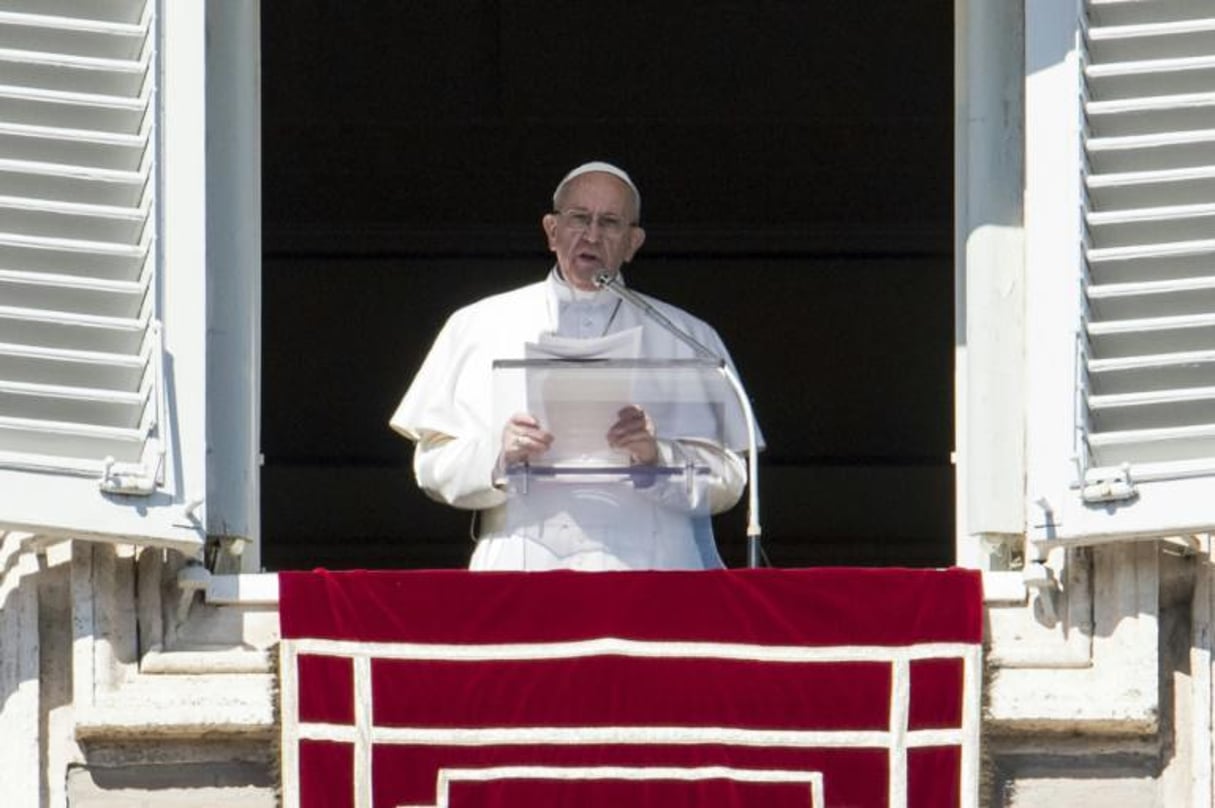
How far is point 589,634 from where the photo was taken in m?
7.48

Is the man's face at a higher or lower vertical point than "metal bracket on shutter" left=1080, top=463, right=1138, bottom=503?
higher

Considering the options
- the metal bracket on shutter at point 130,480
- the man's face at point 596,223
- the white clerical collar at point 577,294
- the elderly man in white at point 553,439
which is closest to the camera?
the metal bracket on shutter at point 130,480

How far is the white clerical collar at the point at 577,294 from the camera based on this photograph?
8523 mm

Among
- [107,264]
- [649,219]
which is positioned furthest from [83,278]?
[649,219]

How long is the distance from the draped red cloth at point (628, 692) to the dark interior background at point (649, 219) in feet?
14.1

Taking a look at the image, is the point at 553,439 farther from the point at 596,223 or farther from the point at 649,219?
the point at 649,219

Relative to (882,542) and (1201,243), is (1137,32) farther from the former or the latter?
(882,542)

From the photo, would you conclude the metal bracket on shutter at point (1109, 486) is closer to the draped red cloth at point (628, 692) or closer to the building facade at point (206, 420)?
the building facade at point (206, 420)

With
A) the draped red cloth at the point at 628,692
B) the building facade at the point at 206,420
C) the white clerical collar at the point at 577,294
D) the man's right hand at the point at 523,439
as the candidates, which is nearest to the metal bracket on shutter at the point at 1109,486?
the building facade at the point at 206,420

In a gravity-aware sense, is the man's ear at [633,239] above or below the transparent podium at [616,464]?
above

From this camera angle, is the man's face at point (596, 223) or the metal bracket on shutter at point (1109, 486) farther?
the man's face at point (596, 223)

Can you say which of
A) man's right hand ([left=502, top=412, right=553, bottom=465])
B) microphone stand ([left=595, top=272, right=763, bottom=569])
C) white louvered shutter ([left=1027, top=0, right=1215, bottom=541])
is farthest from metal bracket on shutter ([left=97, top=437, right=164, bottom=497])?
white louvered shutter ([left=1027, top=0, right=1215, bottom=541])

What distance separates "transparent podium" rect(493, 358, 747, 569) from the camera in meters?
7.73

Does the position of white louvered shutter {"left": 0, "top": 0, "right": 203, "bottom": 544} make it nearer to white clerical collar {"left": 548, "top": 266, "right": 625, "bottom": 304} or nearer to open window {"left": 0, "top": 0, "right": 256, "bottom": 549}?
open window {"left": 0, "top": 0, "right": 256, "bottom": 549}
